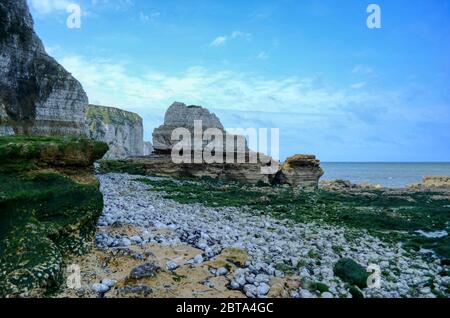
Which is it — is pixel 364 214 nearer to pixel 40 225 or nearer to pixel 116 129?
pixel 40 225

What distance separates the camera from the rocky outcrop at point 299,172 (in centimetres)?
3850

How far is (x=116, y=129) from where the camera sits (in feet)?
283

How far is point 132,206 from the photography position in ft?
45.2

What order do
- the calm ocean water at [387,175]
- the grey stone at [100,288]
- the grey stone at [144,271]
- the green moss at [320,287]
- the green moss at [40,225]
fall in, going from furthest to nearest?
the calm ocean water at [387,175]
the green moss at [320,287]
the grey stone at [144,271]
the grey stone at [100,288]
the green moss at [40,225]

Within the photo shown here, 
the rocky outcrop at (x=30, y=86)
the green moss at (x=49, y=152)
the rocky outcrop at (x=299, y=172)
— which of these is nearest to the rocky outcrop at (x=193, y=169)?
the rocky outcrop at (x=299, y=172)

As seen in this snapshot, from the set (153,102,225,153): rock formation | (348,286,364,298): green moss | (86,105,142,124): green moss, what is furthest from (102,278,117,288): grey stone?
(86,105,142,124): green moss

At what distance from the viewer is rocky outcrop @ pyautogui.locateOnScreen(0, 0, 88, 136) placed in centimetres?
2870

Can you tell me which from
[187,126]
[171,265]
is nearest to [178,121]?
[187,126]

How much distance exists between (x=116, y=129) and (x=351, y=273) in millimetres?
84046

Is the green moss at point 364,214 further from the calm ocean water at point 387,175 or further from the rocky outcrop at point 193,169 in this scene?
the calm ocean water at point 387,175

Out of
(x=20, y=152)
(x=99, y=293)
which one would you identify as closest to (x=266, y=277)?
(x=99, y=293)

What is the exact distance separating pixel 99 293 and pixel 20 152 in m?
3.84

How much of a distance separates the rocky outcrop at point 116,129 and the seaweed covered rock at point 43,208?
233 feet

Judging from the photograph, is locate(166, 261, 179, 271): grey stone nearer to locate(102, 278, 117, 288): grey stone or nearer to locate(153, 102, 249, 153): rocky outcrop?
locate(102, 278, 117, 288): grey stone
